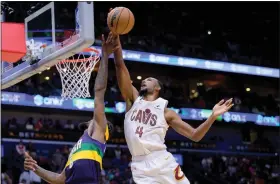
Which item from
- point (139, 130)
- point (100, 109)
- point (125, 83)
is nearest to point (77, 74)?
point (125, 83)

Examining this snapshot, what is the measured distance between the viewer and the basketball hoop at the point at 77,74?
6.11 meters

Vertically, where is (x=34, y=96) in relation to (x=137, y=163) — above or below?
above

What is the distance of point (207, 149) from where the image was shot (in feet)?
61.6

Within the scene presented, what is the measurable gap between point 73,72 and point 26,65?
651 mm

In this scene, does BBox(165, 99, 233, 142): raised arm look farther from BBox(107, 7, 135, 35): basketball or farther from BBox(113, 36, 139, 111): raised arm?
BBox(107, 7, 135, 35): basketball

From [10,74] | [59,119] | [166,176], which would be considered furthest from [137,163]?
[59,119]

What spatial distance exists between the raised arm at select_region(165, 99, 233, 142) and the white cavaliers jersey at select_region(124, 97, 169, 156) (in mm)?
69

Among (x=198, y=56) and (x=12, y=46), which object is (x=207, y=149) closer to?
(x=198, y=56)

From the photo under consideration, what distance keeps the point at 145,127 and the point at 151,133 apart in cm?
7

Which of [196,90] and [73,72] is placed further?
[196,90]

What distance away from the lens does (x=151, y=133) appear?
14.6 feet

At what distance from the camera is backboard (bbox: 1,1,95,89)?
15.3ft

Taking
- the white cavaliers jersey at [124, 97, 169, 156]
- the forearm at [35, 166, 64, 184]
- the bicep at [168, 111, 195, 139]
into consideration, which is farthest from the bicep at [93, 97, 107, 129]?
the bicep at [168, 111, 195, 139]

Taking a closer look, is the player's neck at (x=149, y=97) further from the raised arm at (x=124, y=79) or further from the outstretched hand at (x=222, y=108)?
the outstretched hand at (x=222, y=108)
